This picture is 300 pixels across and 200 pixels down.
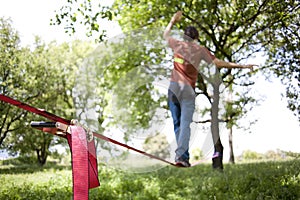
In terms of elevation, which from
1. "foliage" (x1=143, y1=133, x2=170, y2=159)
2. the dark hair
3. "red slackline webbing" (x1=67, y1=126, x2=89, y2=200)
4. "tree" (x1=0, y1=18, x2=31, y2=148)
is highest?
"tree" (x1=0, y1=18, x2=31, y2=148)

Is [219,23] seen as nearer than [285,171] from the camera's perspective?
No

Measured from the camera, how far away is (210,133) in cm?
513

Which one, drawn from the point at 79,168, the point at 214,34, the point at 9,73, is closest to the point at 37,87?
the point at 9,73

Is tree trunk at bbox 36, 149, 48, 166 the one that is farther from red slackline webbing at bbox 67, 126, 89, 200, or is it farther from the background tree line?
red slackline webbing at bbox 67, 126, 89, 200

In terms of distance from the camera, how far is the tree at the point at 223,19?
995cm

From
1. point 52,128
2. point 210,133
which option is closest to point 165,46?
point 210,133

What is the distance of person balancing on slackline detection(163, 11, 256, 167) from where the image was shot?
4523 mm

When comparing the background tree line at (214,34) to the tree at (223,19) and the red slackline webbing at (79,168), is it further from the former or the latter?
the red slackline webbing at (79,168)

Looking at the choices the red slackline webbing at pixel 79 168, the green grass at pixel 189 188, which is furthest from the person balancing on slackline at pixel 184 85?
the green grass at pixel 189 188

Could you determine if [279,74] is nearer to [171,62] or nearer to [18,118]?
[171,62]

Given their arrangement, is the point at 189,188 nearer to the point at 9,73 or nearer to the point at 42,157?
the point at 9,73

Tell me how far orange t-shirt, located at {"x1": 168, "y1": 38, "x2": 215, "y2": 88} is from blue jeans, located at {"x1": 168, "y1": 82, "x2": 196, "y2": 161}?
0.09m

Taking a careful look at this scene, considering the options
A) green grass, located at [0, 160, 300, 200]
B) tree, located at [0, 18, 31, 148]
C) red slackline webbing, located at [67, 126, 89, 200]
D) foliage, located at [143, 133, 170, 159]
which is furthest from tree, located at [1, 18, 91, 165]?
red slackline webbing, located at [67, 126, 89, 200]

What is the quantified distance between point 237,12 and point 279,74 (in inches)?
79.3
